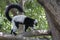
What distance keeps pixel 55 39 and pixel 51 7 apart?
0.60 m

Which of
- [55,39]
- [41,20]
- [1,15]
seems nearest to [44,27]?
[41,20]

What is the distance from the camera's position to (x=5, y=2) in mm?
5180

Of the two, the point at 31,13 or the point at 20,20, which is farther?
the point at 31,13

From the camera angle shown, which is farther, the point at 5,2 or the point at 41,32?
the point at 5,2

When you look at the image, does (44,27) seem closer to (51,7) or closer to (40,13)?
(40,13)

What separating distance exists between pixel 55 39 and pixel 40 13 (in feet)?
7.78

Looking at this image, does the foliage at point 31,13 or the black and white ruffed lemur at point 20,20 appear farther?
the foliage at point 31,13

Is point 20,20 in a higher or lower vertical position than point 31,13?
lower

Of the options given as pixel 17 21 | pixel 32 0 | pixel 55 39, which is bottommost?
pixel 55 39

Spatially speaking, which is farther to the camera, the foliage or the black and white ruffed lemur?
the foliage

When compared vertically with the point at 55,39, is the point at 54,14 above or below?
above

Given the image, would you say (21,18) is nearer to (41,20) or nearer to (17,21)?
(17,21)

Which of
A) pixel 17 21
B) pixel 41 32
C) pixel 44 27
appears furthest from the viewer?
pixel 44 27

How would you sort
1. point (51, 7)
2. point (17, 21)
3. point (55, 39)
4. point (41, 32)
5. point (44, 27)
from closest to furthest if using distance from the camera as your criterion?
1. point (51, 7)
2. point (55, 39)
3. point (41, 32)
4. point (17, 21)
5. point (44, 27)
